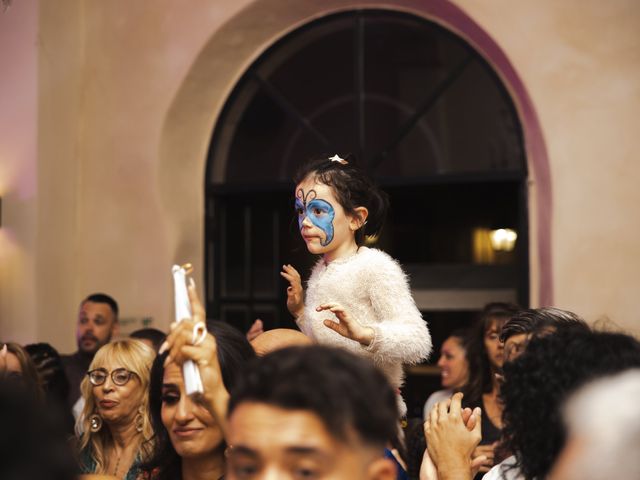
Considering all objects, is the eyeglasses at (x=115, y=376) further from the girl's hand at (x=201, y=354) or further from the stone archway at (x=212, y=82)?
the stone archway at (x=212, y=82)

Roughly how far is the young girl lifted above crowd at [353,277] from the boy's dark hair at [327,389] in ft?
4.00

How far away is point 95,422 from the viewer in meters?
3.89

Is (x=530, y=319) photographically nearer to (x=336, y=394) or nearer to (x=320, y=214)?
(x=320, y=214)

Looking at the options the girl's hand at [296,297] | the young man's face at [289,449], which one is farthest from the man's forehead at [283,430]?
the girl's hand at [296,297]

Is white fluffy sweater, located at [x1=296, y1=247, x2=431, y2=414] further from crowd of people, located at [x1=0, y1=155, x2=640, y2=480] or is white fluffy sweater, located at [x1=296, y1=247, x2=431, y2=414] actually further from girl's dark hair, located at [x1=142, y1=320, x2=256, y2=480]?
girl's dark hair, located at [x1=142, y1=320, x2=256, y2=480]

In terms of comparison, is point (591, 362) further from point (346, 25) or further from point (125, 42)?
point (125, 42)

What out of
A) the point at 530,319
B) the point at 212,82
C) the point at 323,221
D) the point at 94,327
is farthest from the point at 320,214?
the point at 212,82

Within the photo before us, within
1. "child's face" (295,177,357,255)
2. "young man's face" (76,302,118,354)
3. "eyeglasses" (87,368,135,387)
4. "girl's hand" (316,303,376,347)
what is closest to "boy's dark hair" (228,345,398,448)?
"girl's hand" (316,303,376,347)

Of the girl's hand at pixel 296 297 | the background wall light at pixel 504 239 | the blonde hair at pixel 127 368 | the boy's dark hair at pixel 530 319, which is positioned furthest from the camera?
the background wall light at pixel 504 239

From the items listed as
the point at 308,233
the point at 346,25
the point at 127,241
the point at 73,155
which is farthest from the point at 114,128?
the point at 308,233

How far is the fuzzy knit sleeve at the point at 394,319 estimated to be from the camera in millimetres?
3135

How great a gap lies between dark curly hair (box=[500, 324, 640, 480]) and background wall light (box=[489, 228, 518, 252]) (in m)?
6.15

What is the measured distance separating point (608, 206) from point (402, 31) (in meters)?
1.96

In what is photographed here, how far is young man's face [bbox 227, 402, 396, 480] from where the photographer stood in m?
1.68
